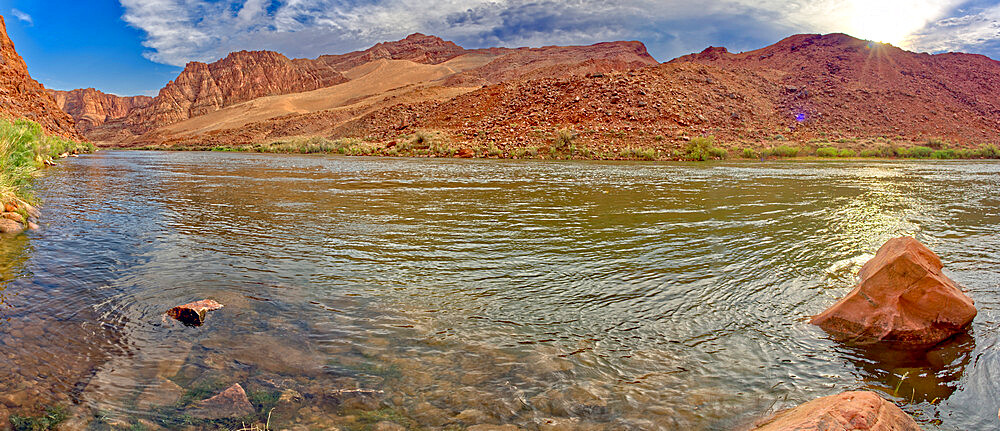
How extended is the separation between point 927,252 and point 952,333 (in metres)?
0.88

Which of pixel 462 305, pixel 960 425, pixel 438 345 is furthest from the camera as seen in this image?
pixel 462 305

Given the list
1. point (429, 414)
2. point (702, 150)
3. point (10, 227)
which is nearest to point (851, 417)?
point (429, 414)

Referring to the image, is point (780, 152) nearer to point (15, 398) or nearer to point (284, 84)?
point (15, 398)

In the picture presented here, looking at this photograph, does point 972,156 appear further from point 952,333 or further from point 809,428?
point 809,428

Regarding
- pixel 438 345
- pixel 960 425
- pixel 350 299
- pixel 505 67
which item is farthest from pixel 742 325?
pixel 505 67

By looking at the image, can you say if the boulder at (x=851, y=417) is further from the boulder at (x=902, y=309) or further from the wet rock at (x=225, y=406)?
the wet rock at (x=225, y=406)

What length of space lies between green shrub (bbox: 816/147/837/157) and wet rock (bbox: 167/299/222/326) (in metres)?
39.9

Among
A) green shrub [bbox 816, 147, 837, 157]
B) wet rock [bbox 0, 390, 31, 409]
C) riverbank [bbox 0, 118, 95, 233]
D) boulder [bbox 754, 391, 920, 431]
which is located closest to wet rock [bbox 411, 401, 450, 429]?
boulder [bbox 754, 391, 920, 431]

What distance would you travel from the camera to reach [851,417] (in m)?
2.19

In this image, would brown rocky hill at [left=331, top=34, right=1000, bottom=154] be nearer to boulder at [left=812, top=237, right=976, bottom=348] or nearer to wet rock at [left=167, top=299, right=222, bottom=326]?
boulder at [left=812, top=237, right=976, bottom=348]

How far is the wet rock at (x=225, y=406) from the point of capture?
287 centimetres

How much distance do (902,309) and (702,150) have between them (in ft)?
96.9

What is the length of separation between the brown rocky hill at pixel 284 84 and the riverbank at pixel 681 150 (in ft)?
152

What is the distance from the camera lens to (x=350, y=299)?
491 centimetres
